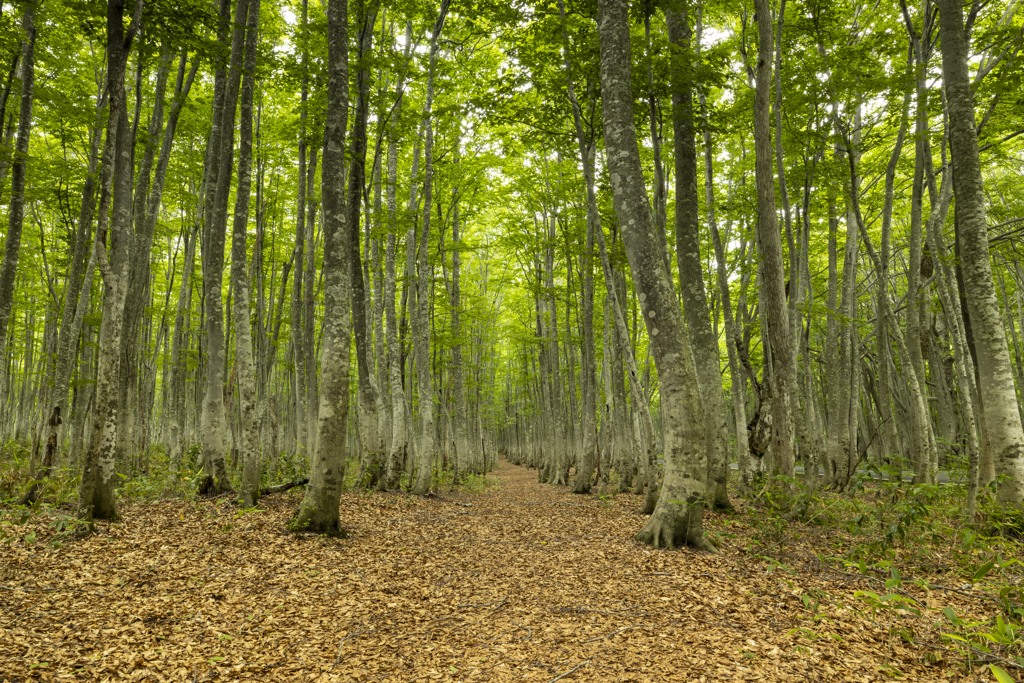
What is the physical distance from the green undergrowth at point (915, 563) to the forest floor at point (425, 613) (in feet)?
0.24

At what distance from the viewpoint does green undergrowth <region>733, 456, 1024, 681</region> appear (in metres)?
3.66

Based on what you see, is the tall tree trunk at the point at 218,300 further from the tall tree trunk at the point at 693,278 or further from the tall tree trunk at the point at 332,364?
the tall tree trunk at the point at 693,278

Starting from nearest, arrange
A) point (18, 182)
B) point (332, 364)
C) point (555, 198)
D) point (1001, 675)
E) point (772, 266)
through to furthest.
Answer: point (1001, 675)
point (332, 364)
point (772, 266)
point (18, 182)
point (555, 198)

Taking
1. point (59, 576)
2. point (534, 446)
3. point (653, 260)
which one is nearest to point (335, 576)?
point (59, 576)

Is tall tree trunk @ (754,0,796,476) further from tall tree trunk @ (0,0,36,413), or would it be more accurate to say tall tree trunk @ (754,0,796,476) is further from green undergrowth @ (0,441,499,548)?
tall tree trunk @ (0,0,36,413)

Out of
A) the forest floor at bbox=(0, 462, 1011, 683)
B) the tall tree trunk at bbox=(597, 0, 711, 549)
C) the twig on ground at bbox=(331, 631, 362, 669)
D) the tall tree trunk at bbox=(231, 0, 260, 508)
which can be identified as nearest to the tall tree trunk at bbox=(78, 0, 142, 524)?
the forest floor at bbox=(0, 462, 1011, 683)

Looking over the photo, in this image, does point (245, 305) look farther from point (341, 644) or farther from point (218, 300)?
point (341, 644)

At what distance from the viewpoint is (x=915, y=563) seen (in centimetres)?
588

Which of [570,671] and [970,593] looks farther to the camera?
[970,593]

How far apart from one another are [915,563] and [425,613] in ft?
18.5

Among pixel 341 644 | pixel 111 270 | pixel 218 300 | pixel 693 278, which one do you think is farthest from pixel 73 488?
pixel 693 278

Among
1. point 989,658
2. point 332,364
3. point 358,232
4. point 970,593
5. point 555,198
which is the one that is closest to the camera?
point 989,658

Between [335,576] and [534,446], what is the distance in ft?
89.6

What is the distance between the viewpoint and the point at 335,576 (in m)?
5.65
